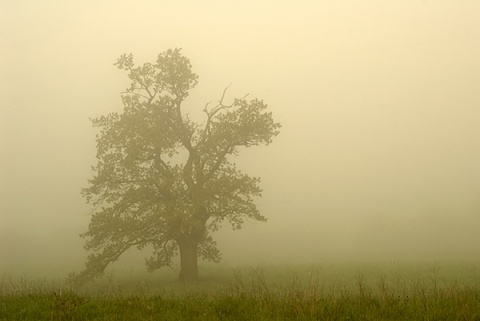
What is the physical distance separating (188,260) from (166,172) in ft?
18.5

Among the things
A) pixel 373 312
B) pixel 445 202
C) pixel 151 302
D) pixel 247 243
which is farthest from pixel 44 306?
pixel 445 202

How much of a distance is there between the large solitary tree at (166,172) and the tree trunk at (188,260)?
0.19 feet

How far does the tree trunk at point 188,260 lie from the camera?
26.1 meters

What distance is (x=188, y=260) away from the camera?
26406mm

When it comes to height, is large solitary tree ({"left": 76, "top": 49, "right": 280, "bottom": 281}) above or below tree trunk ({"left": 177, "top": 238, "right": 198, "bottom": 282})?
above

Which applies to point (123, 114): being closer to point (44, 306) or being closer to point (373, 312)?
point (44, 306)

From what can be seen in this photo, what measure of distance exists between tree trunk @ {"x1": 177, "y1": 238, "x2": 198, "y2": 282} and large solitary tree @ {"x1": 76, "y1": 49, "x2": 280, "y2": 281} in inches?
2.3

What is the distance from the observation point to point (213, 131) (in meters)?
27.0

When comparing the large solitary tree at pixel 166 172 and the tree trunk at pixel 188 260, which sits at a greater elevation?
the large solitary tree at pixel 166 172

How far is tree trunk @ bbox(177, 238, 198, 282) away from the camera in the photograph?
85.7 feet

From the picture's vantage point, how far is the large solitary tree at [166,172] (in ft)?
84.7

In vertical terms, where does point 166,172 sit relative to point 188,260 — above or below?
above

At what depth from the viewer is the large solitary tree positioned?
2581 cm

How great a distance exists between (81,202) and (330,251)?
73.8 meters
